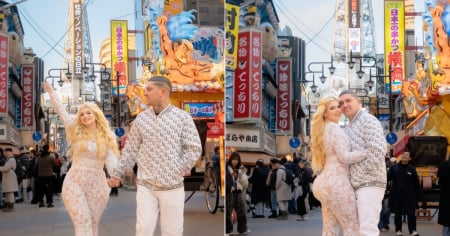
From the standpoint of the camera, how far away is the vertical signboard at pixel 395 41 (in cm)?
1143

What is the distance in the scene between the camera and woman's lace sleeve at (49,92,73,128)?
9148mm

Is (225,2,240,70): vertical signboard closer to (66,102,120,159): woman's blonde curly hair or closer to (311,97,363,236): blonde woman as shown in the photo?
(66,102,120,159): woman's blonde curly hair

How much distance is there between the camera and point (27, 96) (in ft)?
32.5

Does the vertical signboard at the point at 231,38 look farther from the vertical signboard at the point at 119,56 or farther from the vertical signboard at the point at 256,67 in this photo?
the vertical signboard at the point at 119,56

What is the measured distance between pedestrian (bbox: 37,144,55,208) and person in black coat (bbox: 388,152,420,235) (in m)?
6.24

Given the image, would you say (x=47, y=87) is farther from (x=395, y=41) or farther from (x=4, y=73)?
(x=395, y=41)

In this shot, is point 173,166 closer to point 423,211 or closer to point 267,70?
point 267,70

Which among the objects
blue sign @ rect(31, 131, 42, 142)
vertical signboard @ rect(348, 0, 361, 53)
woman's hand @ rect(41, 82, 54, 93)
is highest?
vertical signboard @ rect(348, 0, 361, 53)

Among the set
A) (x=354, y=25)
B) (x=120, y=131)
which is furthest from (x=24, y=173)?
(x=354, y=25)

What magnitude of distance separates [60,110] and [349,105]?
2.73 metres

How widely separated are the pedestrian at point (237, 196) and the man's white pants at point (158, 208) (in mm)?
2266

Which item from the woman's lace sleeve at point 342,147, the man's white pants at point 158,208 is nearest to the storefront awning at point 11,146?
the man's white pants at point 158,208

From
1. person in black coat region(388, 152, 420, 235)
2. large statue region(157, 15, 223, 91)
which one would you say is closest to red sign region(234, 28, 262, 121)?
large statue region(157, 15, 223, 91)

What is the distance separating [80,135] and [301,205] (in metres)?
5.59
